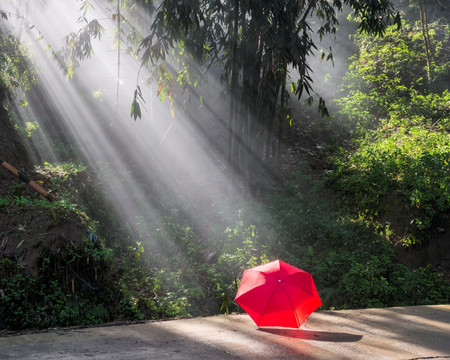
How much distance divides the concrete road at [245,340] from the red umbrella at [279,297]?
20cm

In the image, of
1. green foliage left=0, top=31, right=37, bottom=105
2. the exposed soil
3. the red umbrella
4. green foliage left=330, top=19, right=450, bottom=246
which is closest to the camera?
the red umbrella

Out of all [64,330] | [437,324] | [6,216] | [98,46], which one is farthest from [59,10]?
[437,324]

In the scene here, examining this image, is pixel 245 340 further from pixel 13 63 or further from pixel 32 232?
pixel 13 63

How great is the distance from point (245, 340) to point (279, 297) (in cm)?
54

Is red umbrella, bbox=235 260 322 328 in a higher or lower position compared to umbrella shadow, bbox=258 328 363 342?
higher

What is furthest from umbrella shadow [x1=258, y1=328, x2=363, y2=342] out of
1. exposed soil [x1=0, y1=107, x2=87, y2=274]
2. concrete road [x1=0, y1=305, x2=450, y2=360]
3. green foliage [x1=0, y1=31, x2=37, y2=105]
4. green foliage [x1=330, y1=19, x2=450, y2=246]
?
green foliage [x1=0, y1=31, x2=37, y2=105]

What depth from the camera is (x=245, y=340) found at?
155 inches

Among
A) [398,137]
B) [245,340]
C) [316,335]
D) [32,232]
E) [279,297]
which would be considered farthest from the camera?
[398,137]

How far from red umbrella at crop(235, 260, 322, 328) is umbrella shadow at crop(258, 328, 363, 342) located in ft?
0.62

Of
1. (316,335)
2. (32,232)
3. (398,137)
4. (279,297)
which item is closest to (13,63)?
(32,232)

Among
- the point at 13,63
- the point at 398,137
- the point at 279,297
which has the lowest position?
the point at 279,297

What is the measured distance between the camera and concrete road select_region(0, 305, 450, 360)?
333 centimetres

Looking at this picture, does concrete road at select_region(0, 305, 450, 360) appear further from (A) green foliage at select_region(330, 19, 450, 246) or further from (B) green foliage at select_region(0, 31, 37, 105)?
(B) green foliage at select_region(0, 31, 37, 105)

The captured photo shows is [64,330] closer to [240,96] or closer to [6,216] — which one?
[6,216]
